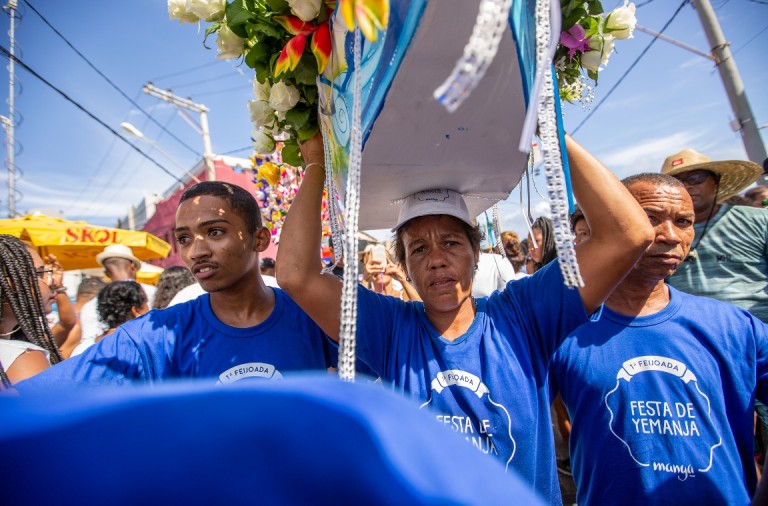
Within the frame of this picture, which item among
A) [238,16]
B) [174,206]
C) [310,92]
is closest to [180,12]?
[238,16]

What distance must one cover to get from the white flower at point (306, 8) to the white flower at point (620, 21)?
91cm

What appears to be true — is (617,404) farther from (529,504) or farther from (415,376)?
(529,504)

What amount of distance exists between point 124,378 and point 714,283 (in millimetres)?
3321

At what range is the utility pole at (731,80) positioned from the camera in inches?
255

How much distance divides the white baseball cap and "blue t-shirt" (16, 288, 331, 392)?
60cm

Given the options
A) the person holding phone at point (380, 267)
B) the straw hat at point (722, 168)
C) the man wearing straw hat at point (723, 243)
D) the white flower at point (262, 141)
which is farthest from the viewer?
the person holding phone at point (380, 267)

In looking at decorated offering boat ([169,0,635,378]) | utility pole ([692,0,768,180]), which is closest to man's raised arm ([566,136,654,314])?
decorated offering boat ([169,0,635,378])

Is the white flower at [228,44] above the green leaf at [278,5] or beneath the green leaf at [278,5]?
above

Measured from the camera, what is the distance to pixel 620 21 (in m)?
1.32

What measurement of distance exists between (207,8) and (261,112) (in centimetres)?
35

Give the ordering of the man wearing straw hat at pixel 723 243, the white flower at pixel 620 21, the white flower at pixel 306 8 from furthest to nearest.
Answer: the man wearing straw hat at pixel 723 243 → the white flower at pixel 620 21 → the white flower at pixel 306 8

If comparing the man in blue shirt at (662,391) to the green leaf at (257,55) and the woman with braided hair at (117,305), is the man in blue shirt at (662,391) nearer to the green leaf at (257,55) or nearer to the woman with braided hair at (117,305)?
the green leaf at (257,55)

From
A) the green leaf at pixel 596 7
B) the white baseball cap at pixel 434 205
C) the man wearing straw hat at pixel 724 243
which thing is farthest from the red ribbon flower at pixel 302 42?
the man wearing straw hat at pixel 724 243

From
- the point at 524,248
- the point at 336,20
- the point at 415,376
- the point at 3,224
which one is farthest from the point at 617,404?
the point at 3,224
